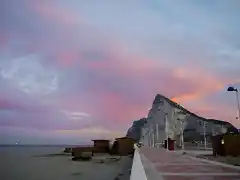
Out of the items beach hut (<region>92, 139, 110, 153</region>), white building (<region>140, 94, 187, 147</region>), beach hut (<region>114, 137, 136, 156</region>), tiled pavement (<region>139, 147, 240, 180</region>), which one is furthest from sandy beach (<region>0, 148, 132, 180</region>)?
white building (<region>140, 94, 187, 147</region>)

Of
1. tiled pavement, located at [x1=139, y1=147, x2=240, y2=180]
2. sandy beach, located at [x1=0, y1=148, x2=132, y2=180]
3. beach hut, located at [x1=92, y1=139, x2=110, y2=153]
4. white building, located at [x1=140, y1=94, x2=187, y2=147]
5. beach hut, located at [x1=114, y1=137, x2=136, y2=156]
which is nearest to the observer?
tiled pavement, located at [x1=139, y1=147, x2=240, y2=180]

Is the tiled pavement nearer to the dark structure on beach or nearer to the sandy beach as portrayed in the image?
the sandy beach

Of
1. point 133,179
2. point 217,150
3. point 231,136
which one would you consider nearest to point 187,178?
point 133,179

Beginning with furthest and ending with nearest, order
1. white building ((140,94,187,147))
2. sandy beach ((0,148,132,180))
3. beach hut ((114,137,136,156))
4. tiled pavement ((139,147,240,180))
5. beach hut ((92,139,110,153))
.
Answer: white building ((140,94,187,147)) < beach hut ((92,139,110,153)) < beach hut ((114,137,136,156)) < sandy beach ((0,148,132,180)) < tiled pavement ((139,147,240,180))

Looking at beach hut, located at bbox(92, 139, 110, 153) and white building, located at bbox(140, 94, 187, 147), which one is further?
white building, located at bbox(140, 94, 187, 147)

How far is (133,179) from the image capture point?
30.2 ft

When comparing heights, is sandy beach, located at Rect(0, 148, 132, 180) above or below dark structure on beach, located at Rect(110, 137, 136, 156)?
below

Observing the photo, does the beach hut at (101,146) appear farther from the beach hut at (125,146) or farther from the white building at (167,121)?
the white building at (167,121)

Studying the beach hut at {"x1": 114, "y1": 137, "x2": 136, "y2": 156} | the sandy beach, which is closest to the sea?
the sandy beach

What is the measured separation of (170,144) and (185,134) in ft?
399

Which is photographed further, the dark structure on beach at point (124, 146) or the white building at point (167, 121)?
the white building at point (167, 121)

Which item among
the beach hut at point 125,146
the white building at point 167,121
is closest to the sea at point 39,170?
the beach hut at point 125,146

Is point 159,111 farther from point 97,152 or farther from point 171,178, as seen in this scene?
point 171,178

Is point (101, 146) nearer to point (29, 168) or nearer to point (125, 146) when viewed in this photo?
point (125, 146)
